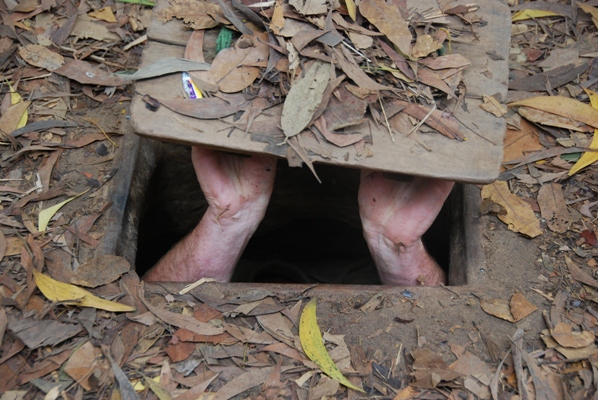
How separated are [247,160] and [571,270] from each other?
103cm

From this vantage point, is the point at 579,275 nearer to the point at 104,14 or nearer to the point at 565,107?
the point at 565,107

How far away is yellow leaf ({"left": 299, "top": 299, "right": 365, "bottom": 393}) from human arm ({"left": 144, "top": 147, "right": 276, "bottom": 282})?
399 mm

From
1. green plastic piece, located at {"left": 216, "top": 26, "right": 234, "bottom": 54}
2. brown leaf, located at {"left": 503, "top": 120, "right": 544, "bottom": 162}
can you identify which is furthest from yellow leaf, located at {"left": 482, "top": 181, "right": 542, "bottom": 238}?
green plastic piece, located at {"left": 216, "top": 26, "right": 234, "bottom": 54}

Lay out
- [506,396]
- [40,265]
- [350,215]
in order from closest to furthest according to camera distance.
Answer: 1. [506,396]
2. [40,265]
3. [350,215]

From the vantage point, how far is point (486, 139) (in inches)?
62.9

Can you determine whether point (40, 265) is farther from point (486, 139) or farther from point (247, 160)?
point (486, 139)

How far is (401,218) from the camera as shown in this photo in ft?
6.09

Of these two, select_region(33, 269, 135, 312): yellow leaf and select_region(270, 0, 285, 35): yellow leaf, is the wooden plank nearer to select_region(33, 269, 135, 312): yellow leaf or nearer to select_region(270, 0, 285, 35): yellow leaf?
Answer: select_region(270, 0, 285, 35): yellow leaf

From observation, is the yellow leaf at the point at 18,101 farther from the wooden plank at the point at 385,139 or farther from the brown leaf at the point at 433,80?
the brown leaf at the point at 433,80

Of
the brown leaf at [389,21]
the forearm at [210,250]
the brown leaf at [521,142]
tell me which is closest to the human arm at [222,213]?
the forearm at [210,250]

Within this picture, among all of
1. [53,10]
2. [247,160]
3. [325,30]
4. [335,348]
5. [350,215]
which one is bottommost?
[350,215]

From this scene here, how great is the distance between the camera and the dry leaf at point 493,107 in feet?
5.42

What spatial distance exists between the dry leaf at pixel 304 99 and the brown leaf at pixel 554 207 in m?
0.87

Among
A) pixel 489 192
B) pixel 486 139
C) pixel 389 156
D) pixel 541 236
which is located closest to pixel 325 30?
pixel 389 156
